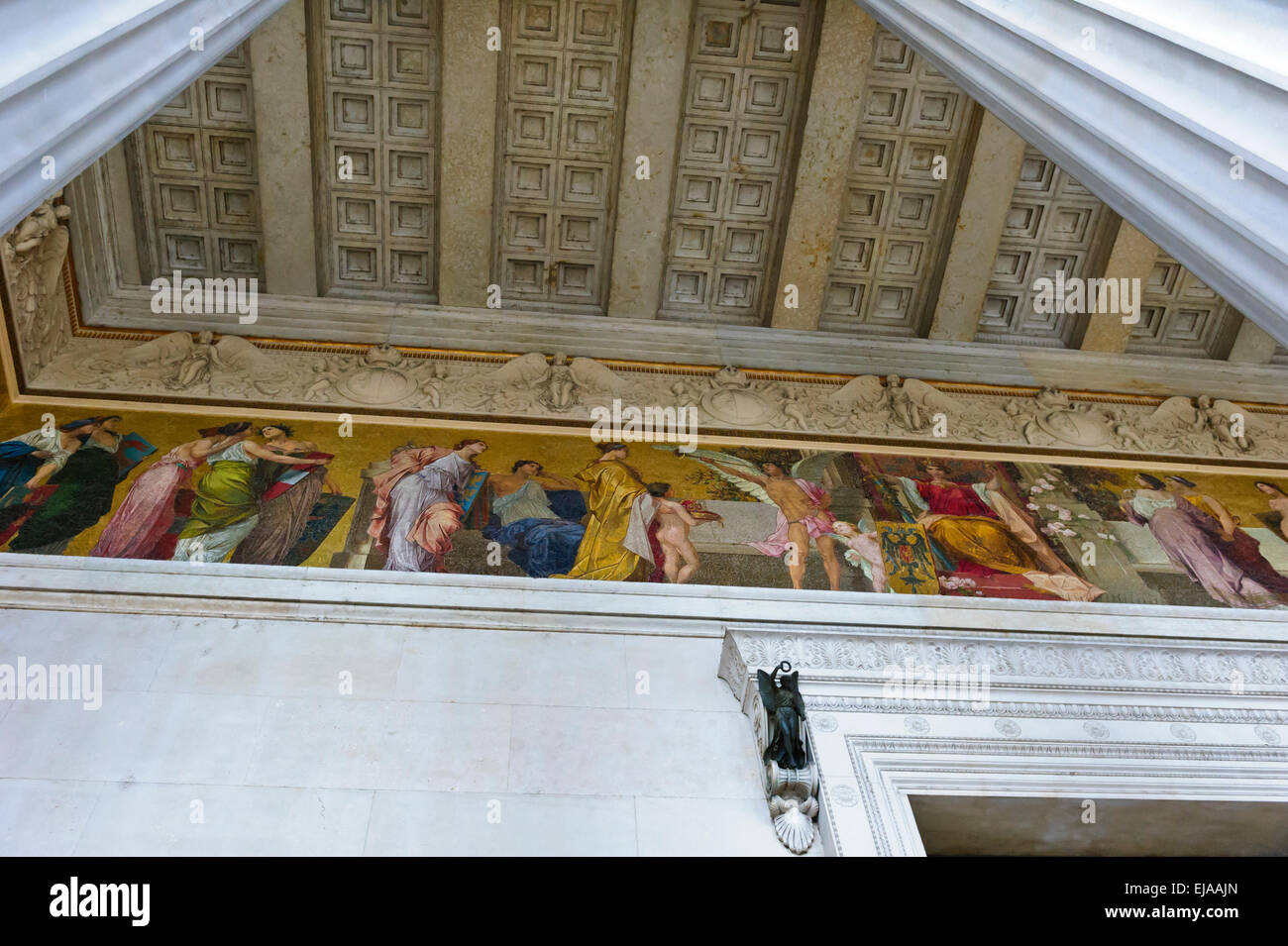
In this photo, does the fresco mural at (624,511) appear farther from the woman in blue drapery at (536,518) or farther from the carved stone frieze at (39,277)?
the carved stone frieze at (39,277)

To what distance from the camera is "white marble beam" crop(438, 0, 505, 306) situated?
8.73m

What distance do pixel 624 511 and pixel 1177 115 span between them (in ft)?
16.6

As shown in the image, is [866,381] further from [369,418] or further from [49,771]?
[49,771]

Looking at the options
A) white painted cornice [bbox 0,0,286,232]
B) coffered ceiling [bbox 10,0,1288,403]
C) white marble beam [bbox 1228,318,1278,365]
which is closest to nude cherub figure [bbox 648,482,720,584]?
coffered ceiling [bbox 10,0,1288,403]

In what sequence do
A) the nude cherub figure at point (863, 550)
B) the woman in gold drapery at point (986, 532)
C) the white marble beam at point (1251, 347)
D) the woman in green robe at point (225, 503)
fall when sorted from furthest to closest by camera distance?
the white marble beam at point (1251, 347) → the woman in gold drapery at point (986, 532) → the nude cherub figure at point (863, 550) → the woman in green robe at point (225, 503)

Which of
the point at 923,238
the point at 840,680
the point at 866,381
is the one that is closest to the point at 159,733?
the point at 840,680

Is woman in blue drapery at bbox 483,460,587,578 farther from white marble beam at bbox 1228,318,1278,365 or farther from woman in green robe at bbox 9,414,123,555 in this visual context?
white marble beam at bbox 1228,318,1278,365

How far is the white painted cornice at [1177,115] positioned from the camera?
2895 mm

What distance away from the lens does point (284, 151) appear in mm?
8906

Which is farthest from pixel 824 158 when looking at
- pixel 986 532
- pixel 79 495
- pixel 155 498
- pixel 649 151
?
pixel 79 495

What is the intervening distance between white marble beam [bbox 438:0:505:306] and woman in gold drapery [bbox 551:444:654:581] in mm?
2334

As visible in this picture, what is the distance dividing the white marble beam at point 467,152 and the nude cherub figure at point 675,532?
290 centimetres

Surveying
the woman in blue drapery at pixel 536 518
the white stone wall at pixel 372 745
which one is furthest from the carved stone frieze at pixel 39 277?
the woman in blue drapery at pixel 536 518

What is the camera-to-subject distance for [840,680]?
20.6 ft
